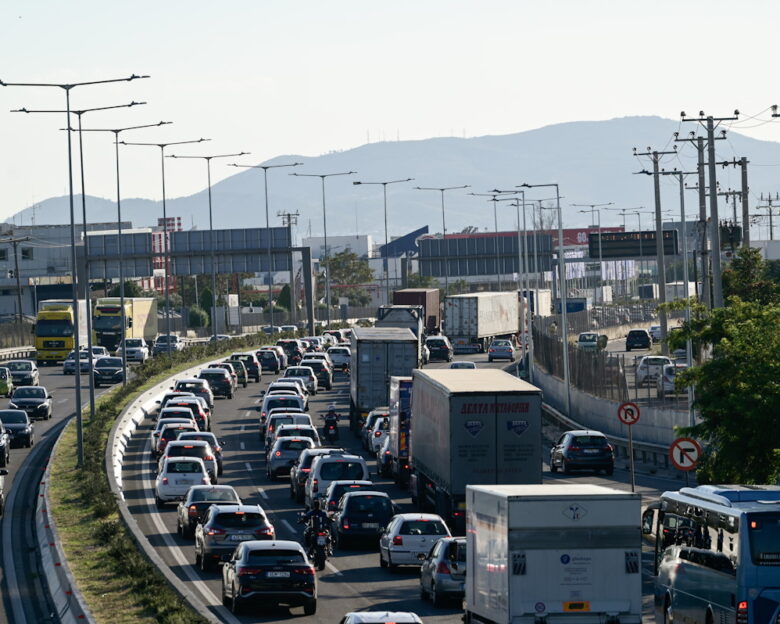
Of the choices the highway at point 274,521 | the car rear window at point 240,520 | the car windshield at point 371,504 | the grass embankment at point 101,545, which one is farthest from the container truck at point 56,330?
the car rear window at point 240,520

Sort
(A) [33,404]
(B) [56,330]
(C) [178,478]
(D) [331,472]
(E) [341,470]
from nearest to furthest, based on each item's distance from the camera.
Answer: (D) [331,472] < (E) [341,470] < (C) [178,478] < (A) [33,404] < (B) [56,330]

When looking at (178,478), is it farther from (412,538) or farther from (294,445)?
(412,538)

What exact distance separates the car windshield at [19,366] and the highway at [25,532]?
327 inches

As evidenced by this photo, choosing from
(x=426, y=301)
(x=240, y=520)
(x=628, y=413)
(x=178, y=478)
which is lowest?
(x=178, y=478)

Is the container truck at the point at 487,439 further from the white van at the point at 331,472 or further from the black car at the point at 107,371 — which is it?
the black car at the point at 107,371

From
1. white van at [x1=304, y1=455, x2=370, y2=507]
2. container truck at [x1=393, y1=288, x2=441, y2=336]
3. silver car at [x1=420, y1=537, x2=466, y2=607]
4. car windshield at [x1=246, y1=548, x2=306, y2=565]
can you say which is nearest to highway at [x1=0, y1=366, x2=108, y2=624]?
car windshield at [x1=246, y1=548, x2=306, y2=565]

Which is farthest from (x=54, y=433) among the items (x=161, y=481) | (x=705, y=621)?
(x=705, y=621)

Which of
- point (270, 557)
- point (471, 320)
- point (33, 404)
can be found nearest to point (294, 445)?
point (33, 404)

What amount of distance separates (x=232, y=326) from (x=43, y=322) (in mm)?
55989

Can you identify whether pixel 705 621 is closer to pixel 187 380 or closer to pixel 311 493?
pixel 311 493

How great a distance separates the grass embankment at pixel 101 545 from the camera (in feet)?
78.5

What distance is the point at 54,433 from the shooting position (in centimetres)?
5978

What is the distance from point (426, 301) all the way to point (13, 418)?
58.4 meters

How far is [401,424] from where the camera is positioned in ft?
148
